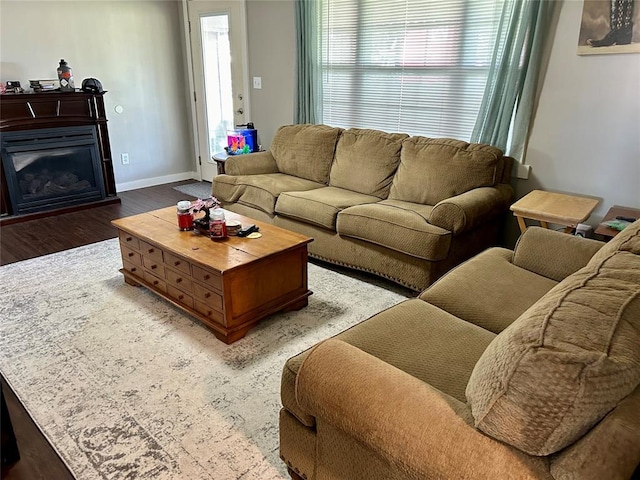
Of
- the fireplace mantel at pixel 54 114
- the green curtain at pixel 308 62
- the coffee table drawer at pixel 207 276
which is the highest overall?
the green curtain at pixel 308 62

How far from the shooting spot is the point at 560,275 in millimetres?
2180

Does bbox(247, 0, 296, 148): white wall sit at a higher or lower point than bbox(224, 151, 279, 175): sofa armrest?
higher

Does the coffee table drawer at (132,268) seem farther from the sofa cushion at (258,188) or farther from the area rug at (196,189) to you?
the area rug at (196,189)

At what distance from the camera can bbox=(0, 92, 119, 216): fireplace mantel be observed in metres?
4.13

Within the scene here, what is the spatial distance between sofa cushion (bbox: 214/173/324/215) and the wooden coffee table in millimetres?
723

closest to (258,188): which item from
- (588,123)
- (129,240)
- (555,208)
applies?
(129,240)

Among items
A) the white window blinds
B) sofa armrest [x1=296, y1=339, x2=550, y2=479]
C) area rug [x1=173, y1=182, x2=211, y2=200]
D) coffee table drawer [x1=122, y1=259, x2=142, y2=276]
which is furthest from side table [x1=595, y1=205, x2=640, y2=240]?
area rug [x1=173, y1=182, x2=211, y2=200]

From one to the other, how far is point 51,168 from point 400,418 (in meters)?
4.59

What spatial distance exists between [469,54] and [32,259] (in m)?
3.62

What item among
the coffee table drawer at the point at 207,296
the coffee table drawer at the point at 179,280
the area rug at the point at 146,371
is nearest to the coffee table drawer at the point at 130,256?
the area rug at the point at 146,371

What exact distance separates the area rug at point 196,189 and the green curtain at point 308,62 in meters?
1.50

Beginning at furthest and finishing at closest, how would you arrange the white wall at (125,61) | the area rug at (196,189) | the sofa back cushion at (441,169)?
the area rug at (196,189)
the white wall at (125,61)
the sofa back cushion at (441,169)

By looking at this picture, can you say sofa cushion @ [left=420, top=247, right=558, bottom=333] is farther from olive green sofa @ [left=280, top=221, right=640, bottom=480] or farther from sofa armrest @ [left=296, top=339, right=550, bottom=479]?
sofa armrest @ [left=296, top=339, right=550, bottom=479]

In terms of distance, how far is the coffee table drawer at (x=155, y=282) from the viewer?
9.09 ft
